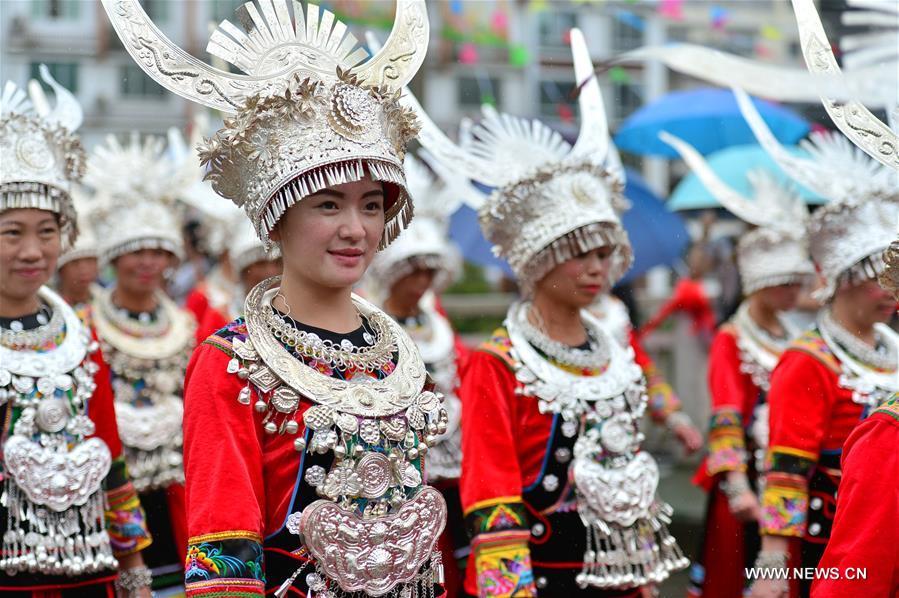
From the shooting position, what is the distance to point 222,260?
7.82 m

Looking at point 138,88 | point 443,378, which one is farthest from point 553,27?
point 443,378

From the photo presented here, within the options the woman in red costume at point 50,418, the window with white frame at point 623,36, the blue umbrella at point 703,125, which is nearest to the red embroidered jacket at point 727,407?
the woman in red costume at point 50,418

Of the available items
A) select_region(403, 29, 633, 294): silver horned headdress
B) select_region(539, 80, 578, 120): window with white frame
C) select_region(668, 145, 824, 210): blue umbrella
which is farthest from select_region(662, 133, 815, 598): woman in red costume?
select_region(539, 80, 578, 120): window with white frame

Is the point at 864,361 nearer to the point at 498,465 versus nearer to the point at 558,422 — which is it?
the point at 558,422

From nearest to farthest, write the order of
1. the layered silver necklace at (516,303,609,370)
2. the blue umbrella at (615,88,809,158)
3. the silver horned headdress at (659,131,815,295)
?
the layered silver necklace at (516,303,609,370)
the silver horned headdress at (659,131,815,295)
the blue umbrella at (615,88,809,158)

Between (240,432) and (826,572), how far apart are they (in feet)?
4.77

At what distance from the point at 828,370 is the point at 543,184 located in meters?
1.26

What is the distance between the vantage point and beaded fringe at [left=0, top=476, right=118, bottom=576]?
3.68m

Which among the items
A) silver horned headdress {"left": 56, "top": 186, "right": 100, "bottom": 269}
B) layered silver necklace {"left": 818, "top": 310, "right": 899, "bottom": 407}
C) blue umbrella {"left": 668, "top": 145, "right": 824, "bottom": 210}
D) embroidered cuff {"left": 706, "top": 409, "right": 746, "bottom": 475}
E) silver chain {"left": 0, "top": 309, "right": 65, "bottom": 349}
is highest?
blue umbrella {"left": 668, "top": 145, "right": 824, "bottom": 210}

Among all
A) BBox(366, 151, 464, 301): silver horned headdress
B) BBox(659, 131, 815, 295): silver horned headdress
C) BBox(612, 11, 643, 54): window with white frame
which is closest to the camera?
BBox(659, 131, 815, 295): silver horned headdress

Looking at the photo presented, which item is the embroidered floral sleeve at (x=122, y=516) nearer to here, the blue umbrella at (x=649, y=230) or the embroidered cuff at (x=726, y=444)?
the embroidered cuff at (x=726, y=444)

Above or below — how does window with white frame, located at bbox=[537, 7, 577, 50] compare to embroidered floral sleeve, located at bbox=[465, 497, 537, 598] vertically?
above

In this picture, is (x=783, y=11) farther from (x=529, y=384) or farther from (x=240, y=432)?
(x=240, y=432)

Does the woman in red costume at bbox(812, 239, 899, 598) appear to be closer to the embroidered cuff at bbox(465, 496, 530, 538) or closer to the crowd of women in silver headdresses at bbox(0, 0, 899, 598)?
the crowd of women in silver headdresses at bbox(0, 0, 899, 598)
